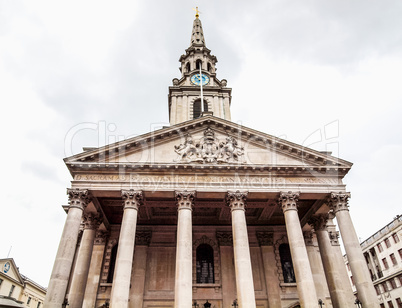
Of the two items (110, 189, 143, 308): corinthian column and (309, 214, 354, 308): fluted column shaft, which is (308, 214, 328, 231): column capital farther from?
(110, 189, 143, 308): corinthian column

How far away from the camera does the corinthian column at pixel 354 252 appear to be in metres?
15.9

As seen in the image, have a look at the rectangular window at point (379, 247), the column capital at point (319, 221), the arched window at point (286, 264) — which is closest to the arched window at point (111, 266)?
the arched window at point (286, 264)

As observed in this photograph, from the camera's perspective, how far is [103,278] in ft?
71.5

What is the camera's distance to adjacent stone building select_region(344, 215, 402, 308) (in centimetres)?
3809

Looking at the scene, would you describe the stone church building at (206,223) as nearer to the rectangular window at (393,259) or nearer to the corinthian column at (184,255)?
the corinthian column at (184,255)

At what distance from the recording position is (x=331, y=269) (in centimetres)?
1955

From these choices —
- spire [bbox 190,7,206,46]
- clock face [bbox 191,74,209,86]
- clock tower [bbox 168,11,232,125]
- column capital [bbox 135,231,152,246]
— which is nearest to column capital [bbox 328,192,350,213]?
column capital [bbox 135,231,152,246]

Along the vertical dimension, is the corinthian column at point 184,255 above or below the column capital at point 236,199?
below

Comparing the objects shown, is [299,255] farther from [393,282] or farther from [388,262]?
[388,262]

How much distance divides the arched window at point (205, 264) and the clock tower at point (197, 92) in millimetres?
14688

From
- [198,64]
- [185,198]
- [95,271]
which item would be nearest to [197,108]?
[198,64]

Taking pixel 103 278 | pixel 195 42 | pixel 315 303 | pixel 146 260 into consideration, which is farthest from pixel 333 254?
pixel 195 42

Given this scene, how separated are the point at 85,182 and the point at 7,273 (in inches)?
1302

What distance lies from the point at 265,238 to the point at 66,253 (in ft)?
Answer: 47.0
